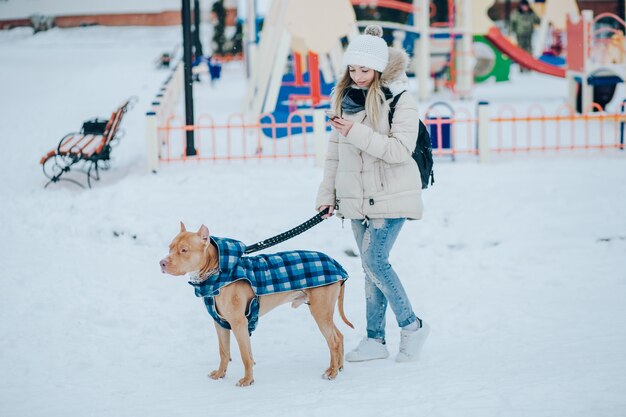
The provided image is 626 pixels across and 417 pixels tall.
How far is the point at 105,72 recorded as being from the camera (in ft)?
74.2

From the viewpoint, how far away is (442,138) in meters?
10.5

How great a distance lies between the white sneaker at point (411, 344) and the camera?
511 centimetres

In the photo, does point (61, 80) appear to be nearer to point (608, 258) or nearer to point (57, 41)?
point (57, 41)

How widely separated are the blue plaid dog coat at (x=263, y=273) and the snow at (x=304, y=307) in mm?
542

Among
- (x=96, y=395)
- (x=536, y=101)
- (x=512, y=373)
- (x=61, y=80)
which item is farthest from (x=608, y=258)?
(x=61, y=80)

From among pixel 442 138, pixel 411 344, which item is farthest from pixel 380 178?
pixel 442 138

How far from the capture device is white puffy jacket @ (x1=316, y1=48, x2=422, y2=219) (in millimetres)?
4770

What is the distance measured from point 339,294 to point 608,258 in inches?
127

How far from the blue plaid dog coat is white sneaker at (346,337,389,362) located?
55 cm

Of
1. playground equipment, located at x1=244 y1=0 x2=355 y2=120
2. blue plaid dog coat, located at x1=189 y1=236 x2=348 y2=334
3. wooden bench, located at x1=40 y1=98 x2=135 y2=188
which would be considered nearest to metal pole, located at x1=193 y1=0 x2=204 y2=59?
playground equipment, located at x1=244 y1=0 x2=355 y2=120

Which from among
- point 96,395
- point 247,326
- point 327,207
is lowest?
point 96,395

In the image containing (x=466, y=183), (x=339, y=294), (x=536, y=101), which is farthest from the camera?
(x=536, y=101)

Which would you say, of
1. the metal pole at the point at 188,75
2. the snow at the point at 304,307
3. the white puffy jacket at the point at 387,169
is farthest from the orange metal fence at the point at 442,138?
the white puffy jacket at the point at 387,169

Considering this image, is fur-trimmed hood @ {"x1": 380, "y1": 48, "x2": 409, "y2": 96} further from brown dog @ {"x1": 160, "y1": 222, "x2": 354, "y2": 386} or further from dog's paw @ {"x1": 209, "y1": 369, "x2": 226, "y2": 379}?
dog's paw @ {"x1": 209, "y1": 369, "x2": 226, "y2": 379}
